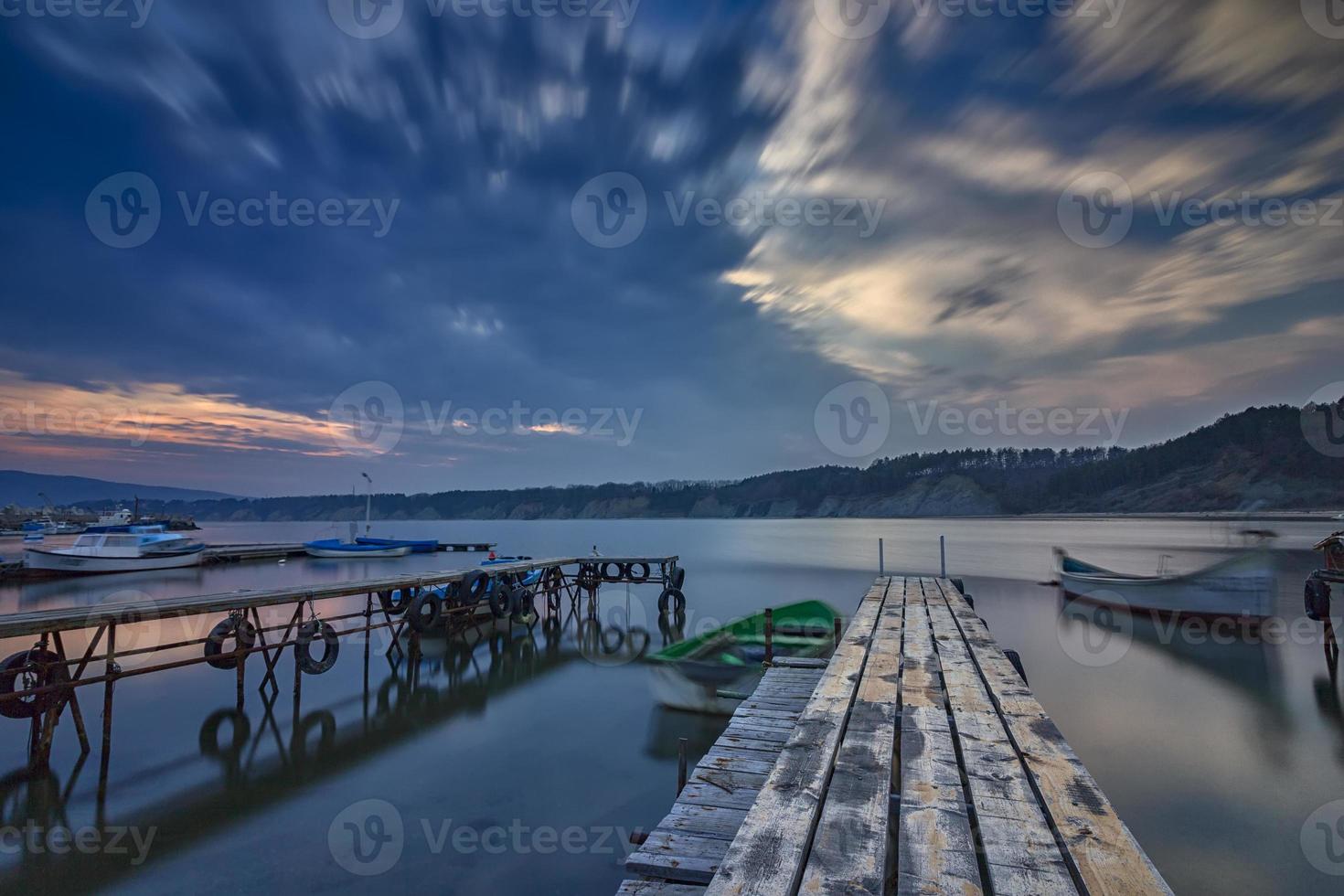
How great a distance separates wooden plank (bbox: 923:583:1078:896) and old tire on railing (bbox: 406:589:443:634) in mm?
14758

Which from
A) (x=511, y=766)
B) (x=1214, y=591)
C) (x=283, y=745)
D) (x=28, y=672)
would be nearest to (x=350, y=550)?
(x=283, y=745)

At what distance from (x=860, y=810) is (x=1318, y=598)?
21163mm

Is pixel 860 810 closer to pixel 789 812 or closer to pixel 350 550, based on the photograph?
pixel 789 812

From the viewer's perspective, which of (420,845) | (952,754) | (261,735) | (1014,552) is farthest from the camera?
(1014,552)

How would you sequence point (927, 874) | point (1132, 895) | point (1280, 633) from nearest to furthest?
point (1132, 895) → point (927, 874) → point (1280, 633)

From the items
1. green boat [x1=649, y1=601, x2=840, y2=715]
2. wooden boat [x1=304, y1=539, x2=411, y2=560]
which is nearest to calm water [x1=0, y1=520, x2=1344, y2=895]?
green boat [x1=649, y1=601, x2=840, y2=715]

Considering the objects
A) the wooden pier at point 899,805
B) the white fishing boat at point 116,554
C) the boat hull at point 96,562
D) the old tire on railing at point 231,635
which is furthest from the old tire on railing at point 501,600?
the white fishing boat at point 116,554

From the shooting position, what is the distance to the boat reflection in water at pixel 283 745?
7.38 m

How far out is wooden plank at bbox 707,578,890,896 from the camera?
8.39 ft

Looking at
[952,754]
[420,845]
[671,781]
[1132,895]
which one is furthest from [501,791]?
[1132,895]

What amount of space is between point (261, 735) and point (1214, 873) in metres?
14.7

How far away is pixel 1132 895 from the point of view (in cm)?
240

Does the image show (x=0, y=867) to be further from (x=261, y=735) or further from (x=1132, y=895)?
(x=1132, y=895)

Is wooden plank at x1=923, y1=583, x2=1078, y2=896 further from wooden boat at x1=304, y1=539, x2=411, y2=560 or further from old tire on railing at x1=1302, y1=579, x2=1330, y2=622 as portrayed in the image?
wooden boat at x1=304, y1=539, x2=411, y2=560
